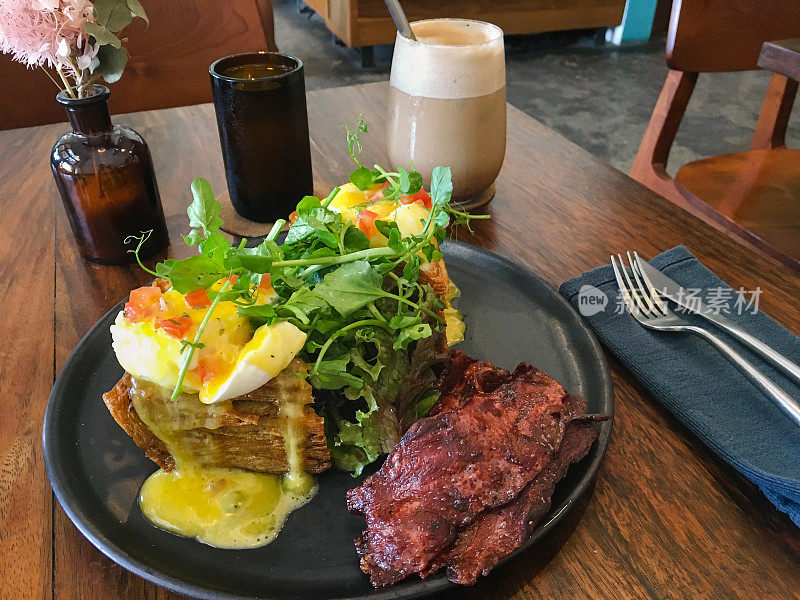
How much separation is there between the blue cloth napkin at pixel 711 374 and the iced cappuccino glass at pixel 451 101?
333 millimetres

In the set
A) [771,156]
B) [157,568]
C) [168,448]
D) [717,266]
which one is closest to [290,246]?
[168,448]

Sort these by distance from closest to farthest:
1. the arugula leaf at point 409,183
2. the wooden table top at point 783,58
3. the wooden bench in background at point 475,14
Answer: the arugula leaf at point 409,183
the wooden table top at point 783,58
the wooden bench in background at point 475,14

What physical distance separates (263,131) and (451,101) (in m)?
0.37

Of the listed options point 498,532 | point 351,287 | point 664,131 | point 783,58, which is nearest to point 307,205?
point 351,287

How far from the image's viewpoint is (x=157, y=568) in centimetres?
63

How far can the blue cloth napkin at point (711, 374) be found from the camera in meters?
0.76

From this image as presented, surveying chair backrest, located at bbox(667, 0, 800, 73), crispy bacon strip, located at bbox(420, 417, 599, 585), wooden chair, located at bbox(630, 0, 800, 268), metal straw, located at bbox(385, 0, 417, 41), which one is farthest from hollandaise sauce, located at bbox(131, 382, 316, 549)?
chair backrest, located at bbox(667, 0, 800, 73)

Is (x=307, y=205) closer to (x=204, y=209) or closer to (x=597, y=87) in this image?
(x=204, y=209)

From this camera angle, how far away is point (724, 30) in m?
1.76

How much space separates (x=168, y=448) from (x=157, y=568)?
0.16 meters

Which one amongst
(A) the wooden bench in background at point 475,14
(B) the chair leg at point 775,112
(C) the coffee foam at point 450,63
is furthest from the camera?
(A) the wooden bench in background at point 475,14

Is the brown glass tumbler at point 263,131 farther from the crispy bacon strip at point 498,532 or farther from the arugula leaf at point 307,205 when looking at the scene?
the crispy bacon strip at point 498,532

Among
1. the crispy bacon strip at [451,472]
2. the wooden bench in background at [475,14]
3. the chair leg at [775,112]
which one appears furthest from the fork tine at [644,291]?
the wooden bench in background at [475,14]

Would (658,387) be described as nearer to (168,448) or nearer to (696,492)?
(696,492)
